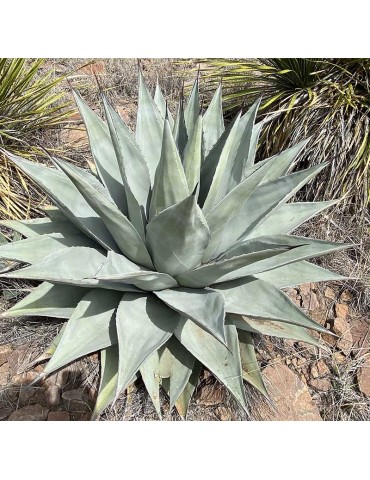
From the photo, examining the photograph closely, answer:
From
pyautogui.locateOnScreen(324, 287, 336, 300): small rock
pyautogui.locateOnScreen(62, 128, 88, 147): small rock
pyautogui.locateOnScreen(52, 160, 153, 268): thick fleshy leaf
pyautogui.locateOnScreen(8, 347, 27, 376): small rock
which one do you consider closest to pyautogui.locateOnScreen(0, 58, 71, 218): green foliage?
pyautogui.locateOnScreen(62, 128, 88, 147): small rock

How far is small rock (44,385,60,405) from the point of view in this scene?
2.04 m

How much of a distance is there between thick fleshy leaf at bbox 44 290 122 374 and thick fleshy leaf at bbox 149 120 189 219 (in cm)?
37

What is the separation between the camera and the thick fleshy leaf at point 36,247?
5.91 ft

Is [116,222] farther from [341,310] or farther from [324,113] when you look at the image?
[324,113]

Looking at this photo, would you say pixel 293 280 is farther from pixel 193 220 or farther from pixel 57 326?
pixel 57 326

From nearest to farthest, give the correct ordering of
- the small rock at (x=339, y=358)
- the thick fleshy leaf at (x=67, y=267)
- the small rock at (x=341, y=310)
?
1. the thick fleshy leaf at (x=67, y=267)
2. the small rock at (x=339, y=358)
3. the small rock at (x=341, y=310)

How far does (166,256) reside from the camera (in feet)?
5.59

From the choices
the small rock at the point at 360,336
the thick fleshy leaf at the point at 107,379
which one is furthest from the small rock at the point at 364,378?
the thick fleshy leaf at the point at 107,379

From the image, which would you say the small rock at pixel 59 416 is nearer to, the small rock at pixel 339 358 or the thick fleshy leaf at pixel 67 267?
the thick fleshy leaf at pixel 67 267

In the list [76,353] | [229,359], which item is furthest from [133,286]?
[229,359]

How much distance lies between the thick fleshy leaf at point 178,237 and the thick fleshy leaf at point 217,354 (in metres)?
0.22

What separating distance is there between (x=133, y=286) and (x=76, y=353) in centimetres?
31

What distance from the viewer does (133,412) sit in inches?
79.4

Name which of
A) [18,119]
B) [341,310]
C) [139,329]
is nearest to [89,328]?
[139,329]
